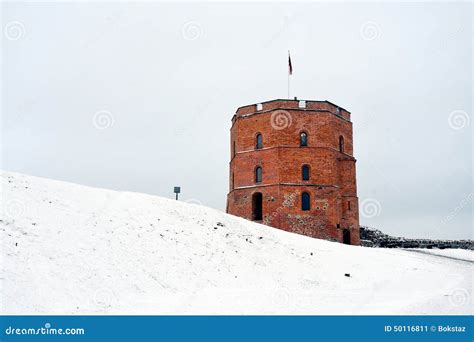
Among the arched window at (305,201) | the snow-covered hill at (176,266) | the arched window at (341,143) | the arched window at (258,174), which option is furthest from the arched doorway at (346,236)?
the snow-covered hill at (176,266)

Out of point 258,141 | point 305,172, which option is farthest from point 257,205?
point 258,141

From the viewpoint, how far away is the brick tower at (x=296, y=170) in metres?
28.3

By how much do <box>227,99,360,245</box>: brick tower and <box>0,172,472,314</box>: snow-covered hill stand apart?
8660 millimetres

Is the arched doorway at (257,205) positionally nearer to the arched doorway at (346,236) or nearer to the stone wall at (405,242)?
the arched doorway at (346,236)

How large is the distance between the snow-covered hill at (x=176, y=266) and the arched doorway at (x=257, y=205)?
10019 mm

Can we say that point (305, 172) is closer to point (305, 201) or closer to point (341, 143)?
point (305, 201)

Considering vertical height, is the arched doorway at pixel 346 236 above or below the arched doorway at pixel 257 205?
below

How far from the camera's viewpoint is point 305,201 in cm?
2870

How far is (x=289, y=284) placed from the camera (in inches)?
546

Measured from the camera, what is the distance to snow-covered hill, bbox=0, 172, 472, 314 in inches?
401

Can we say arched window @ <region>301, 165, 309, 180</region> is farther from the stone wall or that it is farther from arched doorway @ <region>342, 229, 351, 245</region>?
the stone wall

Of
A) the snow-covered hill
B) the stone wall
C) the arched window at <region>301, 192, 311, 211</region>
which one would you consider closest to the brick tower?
the arched window at <region>301, 192, 311, 211</region>

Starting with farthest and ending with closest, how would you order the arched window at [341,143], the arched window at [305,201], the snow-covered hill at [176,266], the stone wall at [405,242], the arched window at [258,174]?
the stone wall at [405,242] < the arched window at [341,143] < the arched window at [258,174] < the arched window at [305,201] < the snow-covered hill at [176,266]

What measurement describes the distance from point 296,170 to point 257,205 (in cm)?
369
